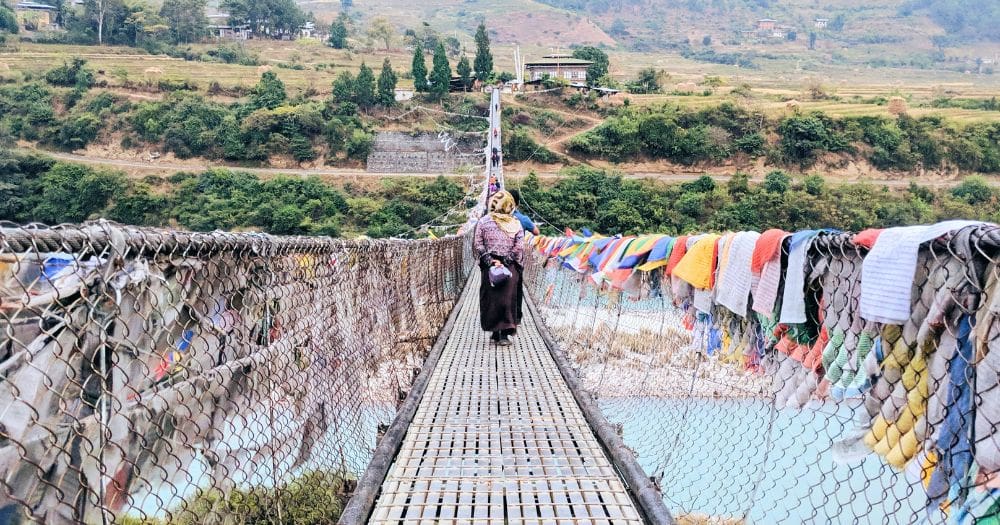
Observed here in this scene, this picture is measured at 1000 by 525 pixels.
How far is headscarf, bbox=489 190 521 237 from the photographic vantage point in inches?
141

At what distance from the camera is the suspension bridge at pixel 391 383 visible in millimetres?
831

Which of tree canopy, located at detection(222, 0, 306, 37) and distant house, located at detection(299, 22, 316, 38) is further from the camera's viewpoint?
distant house, located at detection(299, 22, 316, 38)

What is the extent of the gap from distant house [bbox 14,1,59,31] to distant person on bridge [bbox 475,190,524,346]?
54854 millimetres

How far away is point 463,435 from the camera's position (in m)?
2.11

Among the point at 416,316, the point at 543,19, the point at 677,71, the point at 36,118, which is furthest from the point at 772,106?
the point at 543,19

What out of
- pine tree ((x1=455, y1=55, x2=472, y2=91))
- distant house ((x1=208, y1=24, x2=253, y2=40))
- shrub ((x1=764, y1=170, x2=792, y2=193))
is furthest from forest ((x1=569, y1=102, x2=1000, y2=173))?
distant house ((x1=208, y1=24, x2=253, y2=40))

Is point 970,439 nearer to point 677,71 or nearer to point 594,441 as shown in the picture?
point 594,441

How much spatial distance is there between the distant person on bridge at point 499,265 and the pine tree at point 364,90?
30.7m

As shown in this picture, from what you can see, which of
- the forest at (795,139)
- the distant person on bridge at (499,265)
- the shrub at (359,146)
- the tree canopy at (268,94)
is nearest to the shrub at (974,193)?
the forest at (795,139)

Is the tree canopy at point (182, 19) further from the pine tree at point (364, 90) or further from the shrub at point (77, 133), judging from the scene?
the pine tree at point (364, 90)

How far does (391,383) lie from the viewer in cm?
267

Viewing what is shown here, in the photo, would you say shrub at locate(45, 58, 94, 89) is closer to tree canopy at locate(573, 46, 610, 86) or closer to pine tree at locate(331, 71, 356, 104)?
pine tree at locate(331, 71, 356, 104)

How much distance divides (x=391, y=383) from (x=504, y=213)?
139 centimetres

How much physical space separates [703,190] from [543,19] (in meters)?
73.9
